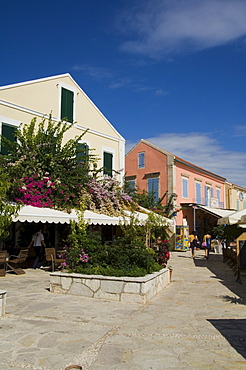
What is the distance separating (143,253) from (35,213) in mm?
4818

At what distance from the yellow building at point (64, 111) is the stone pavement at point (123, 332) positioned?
8.90 metres

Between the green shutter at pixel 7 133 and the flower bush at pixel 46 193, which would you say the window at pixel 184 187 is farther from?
the green shutter at pixel 7 133

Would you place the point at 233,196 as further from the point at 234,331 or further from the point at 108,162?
the point at 234,331

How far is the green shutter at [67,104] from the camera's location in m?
17.3

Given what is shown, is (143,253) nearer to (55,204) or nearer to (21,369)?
(21,369)

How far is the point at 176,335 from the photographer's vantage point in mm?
5238

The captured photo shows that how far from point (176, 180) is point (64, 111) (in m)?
12.7

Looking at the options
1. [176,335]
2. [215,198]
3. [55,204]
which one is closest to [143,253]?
[176,335]

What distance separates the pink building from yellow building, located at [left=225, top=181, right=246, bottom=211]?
198 inches

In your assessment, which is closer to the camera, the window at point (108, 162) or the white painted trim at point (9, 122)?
the white painted trim at point (9, 122)

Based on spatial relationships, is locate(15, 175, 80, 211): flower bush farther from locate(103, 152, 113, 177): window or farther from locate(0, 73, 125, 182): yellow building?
locate(103, 152, 113, 177): window

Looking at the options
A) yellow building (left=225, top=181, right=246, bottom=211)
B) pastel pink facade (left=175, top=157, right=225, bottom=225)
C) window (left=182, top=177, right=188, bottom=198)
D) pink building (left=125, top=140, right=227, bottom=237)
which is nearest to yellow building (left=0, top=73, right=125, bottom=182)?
pink building (left=125, top=140, right=227, bottom=237)

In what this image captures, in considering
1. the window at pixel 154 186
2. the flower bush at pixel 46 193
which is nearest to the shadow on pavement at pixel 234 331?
the flower bush at pixel 46 193

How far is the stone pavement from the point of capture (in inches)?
166
